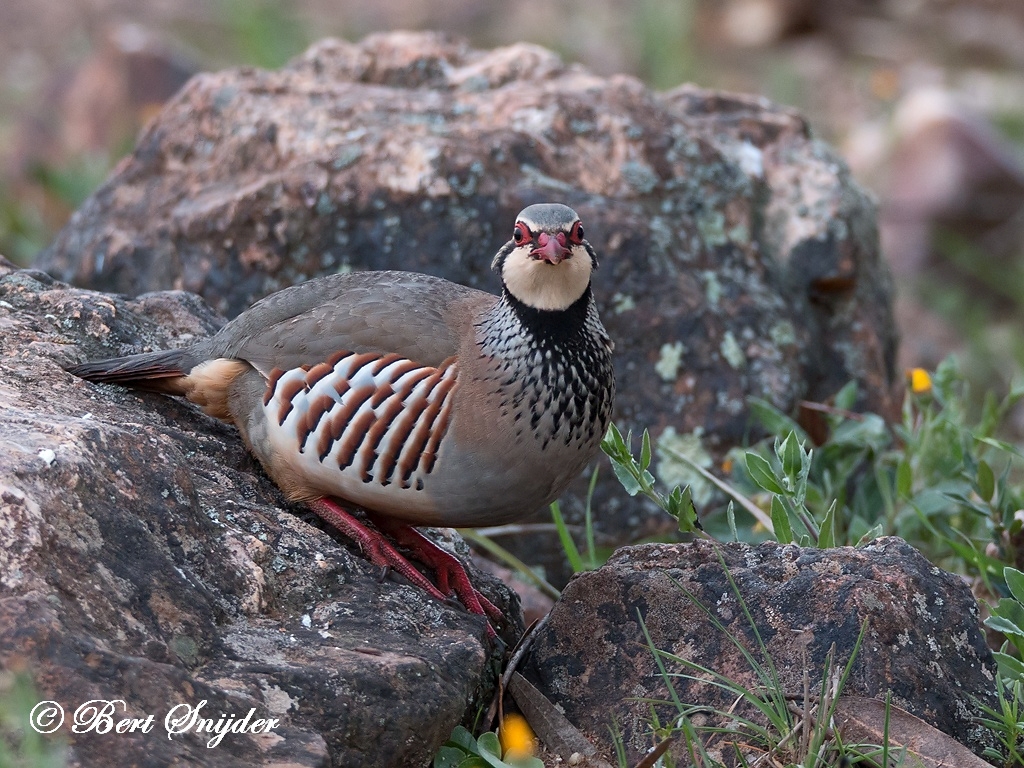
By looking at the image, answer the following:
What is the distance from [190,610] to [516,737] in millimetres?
795

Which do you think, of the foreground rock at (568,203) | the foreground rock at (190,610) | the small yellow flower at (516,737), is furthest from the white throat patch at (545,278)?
the foreground rock at (568,203)

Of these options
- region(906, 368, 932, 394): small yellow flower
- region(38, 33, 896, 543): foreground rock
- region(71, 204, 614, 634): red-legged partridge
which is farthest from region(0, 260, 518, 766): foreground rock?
region(906, 368, 932, 394): small yellow flower

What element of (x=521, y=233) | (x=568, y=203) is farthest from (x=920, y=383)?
(x=521, y=233)

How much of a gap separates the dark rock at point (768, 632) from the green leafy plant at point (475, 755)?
0.72 feet

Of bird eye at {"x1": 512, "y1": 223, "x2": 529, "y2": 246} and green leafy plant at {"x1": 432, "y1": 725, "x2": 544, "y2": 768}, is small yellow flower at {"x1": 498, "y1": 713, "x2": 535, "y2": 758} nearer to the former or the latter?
green leafy plant at {"x1": 432, "y1": 725, "x2": 544, "y2": 768}

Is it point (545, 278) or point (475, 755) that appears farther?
point (545, 278)

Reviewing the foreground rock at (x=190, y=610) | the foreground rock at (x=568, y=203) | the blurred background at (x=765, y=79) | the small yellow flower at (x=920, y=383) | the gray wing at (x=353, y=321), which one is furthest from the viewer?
the blurred background at (x=765, y=79)

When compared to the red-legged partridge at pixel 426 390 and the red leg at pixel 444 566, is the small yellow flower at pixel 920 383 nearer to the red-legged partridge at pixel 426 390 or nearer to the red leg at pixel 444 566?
the red-legged partridge at pixel 426 390

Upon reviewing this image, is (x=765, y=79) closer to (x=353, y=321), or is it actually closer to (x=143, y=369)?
(x=353, y=321)

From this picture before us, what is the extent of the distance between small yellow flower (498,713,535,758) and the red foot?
27cm

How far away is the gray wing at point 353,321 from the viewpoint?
3.37 metres

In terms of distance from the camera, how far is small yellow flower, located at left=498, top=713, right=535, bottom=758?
2814 mm

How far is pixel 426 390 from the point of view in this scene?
10.8ft

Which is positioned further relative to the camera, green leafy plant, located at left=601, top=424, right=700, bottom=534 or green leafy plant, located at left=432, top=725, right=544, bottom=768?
green leafy plant, located at left=601, top=424, right=700, bottom=534
